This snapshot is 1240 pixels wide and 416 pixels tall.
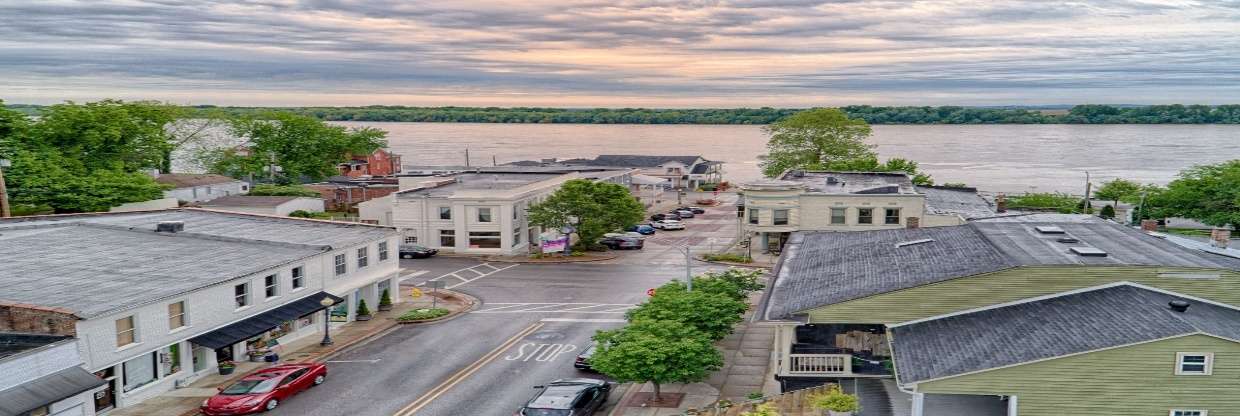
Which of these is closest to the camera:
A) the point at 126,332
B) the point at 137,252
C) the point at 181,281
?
the point at 126,332

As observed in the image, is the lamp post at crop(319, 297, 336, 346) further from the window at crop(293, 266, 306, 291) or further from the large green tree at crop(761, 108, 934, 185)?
the large green tree at crop(761, 108, 934, 185)

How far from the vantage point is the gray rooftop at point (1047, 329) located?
923 inches

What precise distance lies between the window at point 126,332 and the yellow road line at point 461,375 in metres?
10.0

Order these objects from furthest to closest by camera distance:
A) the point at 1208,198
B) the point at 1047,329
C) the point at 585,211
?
the point at 1208,198 → the point at 585,211 → the point at 1047,329

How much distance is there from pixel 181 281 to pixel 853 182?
178 feet

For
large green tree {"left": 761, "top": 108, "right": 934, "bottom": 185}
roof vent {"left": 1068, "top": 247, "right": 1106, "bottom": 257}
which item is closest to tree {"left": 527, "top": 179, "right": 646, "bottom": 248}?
roof vent {"left": 1068, "top": 247, "right": 1106, "bottom": 257}

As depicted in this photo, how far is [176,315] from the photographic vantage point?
33.2 m

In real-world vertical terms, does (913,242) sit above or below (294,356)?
above

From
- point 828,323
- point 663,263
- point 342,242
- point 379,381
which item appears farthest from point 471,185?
point 828,323

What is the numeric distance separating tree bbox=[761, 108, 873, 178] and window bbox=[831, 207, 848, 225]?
44.6 metres

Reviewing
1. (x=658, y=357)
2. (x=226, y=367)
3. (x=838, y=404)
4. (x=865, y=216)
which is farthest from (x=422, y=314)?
(x=865, y=216)

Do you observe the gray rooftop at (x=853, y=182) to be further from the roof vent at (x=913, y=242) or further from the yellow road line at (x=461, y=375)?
the yellow road line at (x=461, y=375)

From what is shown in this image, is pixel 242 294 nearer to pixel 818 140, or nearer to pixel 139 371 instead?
pixel 139 371

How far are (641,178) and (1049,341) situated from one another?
79966 millimetres
